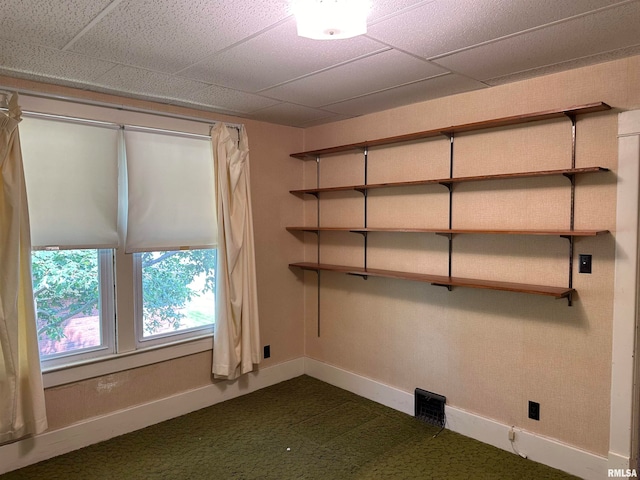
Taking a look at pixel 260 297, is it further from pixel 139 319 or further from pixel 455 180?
pixel 455 180

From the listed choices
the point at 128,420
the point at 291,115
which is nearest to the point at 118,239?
the point at 128,420

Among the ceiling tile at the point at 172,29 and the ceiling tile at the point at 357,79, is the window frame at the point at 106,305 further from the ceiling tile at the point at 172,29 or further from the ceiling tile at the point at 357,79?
the ceiling tile at the point at 357,79

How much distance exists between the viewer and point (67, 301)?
2949mm

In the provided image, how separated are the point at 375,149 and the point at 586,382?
218 cm

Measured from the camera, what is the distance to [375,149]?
11.9 ft

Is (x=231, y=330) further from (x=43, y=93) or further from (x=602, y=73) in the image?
(x=602, y=73)

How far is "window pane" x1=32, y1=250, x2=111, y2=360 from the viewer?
2852 millimetres

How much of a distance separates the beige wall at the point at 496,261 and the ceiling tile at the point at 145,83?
1451 millimetres

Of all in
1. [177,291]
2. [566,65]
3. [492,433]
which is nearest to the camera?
[566,65]

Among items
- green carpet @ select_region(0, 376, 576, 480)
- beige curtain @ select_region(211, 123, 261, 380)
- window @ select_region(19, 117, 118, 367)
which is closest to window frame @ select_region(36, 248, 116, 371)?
window @ select_region(19, 117, 118, 367)

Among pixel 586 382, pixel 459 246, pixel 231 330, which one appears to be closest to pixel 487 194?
pixel 459 246

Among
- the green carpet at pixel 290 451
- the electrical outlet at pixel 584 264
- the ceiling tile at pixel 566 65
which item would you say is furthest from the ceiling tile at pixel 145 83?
the electrical outlet at pixel 584 264

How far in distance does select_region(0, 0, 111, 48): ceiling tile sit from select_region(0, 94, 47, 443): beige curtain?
2.22 ft

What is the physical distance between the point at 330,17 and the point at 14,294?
Result: 232 cm
